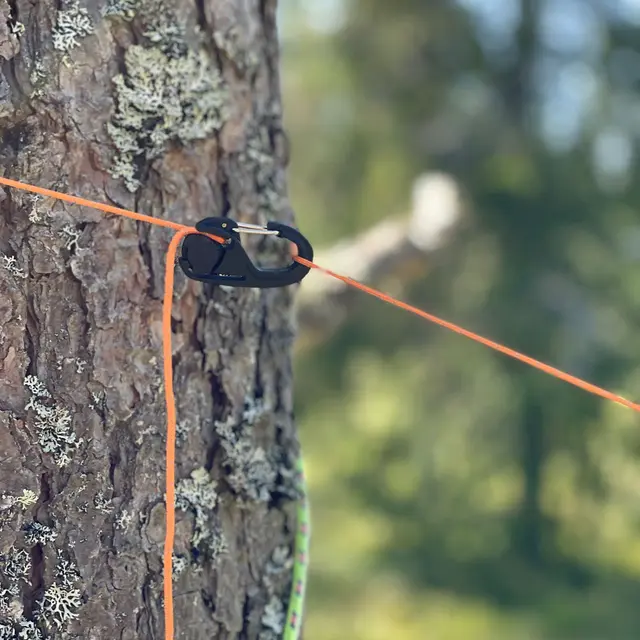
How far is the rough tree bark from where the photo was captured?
62cm

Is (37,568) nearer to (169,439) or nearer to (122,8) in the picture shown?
A: (169,439)

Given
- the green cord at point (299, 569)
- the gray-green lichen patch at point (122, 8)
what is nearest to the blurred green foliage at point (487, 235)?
the green cord at point (299, 569)

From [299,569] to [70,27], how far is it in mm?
499

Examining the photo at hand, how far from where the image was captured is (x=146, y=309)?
664mm

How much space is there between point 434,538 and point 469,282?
1.19m

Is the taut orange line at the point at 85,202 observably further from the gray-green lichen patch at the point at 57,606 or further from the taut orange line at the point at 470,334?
the gray-green lichen patch at the point at 57,606

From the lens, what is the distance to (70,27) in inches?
24.8

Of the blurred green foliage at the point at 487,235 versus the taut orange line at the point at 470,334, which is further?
the blurred green foliage at the point at 487,235

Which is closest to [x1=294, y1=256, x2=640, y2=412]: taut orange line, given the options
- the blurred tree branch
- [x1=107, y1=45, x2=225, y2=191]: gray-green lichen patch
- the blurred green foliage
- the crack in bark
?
[x1=107, y1=45, x2=225, y2=191]: gray-green lichen patch

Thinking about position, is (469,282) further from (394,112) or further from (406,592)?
(406,592)

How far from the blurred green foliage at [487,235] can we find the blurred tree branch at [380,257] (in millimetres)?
315

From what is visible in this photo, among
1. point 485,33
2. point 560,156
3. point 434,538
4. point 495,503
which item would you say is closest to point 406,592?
point 434,538

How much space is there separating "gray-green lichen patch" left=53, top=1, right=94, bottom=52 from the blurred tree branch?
1.31 metres

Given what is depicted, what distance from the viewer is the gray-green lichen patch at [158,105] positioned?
66 cm
